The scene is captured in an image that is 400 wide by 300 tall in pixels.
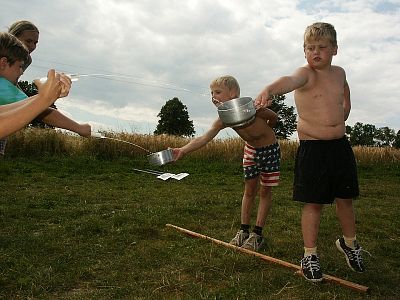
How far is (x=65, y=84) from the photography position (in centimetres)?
234

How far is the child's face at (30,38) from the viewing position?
488cm

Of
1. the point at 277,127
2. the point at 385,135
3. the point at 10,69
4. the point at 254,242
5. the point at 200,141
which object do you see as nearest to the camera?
the point at 10,69

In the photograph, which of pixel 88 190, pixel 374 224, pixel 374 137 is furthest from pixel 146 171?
pixel 374 137

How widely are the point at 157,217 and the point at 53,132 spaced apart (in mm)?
10445

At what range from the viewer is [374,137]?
7744cm

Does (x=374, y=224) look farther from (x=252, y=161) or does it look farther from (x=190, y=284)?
(x=190, y=284)

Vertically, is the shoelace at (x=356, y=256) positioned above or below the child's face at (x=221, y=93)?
below

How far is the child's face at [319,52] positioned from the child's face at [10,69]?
8.00 feet

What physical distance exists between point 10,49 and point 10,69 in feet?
0.57

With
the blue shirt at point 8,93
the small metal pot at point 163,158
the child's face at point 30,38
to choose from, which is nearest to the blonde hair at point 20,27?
the child's face at point 30,38

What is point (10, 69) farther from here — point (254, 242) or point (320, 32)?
point (254, 242)

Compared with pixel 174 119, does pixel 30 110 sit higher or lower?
lower

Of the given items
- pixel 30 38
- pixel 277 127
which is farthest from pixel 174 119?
→ pixel 30 38

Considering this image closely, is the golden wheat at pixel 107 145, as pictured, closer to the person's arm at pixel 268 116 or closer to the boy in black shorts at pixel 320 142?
the person's arm at pixel 268 116
